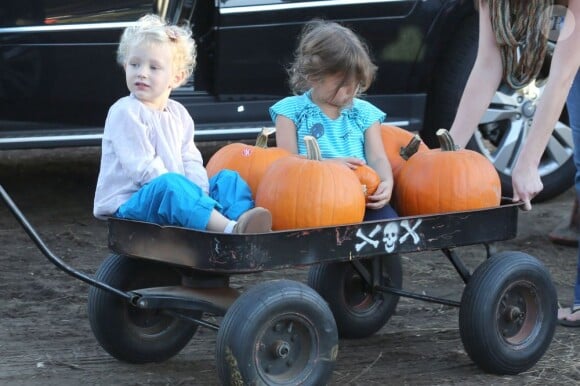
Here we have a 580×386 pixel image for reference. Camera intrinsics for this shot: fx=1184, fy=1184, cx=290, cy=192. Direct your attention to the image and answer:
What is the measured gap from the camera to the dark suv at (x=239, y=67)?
245 inches

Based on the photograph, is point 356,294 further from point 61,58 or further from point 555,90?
point 61,58

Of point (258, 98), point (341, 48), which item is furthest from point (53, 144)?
point (341, 48)

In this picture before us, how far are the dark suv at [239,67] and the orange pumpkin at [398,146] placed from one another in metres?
1.87

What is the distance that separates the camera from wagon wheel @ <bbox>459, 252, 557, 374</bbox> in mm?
4309

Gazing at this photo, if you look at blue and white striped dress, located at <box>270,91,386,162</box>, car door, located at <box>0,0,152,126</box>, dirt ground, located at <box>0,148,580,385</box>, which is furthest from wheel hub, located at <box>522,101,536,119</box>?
blue and white striped dress, located at <box>270,91,386,162</box>

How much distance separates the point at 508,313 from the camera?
4.44 m

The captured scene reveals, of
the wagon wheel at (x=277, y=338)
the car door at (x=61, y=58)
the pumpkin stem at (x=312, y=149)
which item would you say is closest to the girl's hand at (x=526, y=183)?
the pumpkin stem at (x=312, y=149)

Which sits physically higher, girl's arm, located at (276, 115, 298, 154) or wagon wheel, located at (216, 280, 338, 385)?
girl's arm, located at (276, 115, 298, 154)

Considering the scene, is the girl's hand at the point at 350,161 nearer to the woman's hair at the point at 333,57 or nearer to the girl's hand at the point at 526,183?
the woman's hair at the point at 333,57

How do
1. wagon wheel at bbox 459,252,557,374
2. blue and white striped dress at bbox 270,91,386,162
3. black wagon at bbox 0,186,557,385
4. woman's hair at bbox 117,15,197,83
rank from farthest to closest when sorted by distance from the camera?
blue and white striped dress at bbox 270,91,386,162
wagon wheel at bbox 459,252,557,374
woman's hair at bbox 117,15,197,83
black wagon at bbox 0,186,557,385

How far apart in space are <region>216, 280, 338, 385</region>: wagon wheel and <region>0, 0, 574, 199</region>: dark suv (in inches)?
108

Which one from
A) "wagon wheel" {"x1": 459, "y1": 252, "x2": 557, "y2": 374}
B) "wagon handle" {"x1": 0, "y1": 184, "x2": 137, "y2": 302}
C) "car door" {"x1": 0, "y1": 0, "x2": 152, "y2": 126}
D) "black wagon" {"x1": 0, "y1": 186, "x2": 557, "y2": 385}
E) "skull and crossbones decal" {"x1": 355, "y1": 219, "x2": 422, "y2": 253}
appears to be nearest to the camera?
"wagon handle" {"x1": 0, "y1": 184, "x2": 137, "y2": 302}

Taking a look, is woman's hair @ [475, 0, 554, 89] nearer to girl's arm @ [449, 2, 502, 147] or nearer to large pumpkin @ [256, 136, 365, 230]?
girl's arm @ [449, 2, 502, 147]

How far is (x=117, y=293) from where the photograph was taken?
3965mm
